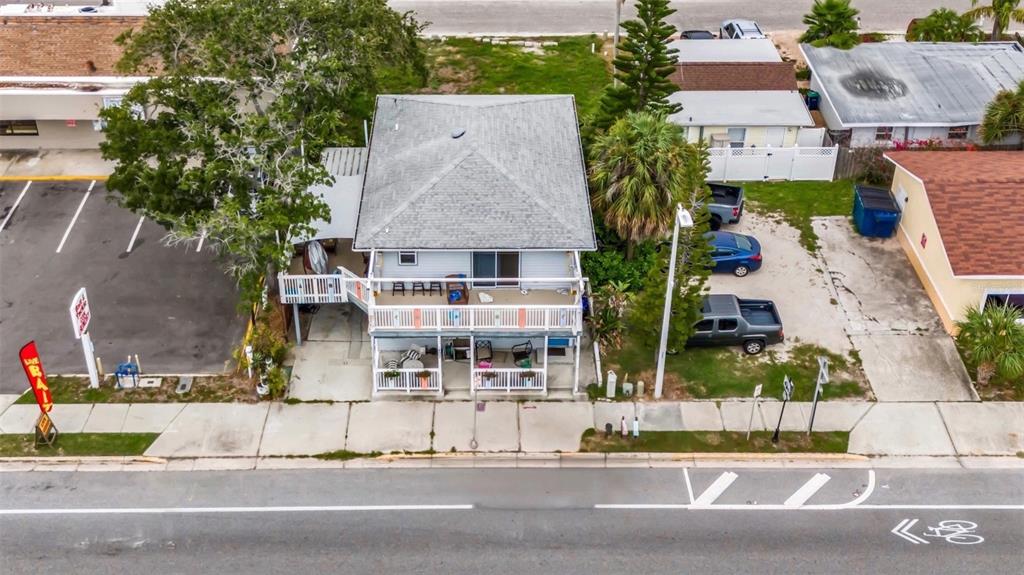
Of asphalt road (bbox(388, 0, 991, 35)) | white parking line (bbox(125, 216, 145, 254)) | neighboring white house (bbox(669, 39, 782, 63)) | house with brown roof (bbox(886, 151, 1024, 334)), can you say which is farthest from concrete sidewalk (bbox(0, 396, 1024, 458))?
asphalt road (bbox(388, 0, 991, 35))

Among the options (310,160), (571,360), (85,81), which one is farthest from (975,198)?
(85,81)

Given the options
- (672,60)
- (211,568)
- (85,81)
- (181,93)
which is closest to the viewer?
(211,568)

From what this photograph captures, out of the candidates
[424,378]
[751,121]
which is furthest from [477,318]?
[751,121]

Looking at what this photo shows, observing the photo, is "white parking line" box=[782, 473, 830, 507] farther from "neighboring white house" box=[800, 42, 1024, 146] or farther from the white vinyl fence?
"neighboring white house" box=[800, 42, 1024, 146]

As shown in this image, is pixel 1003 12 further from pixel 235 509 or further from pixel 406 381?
pixel 235 509

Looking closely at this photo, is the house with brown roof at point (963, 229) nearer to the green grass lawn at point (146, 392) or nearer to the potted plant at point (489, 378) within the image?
the potted plant at point (489, 378)

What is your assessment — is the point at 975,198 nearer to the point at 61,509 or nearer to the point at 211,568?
the point at 211,568
